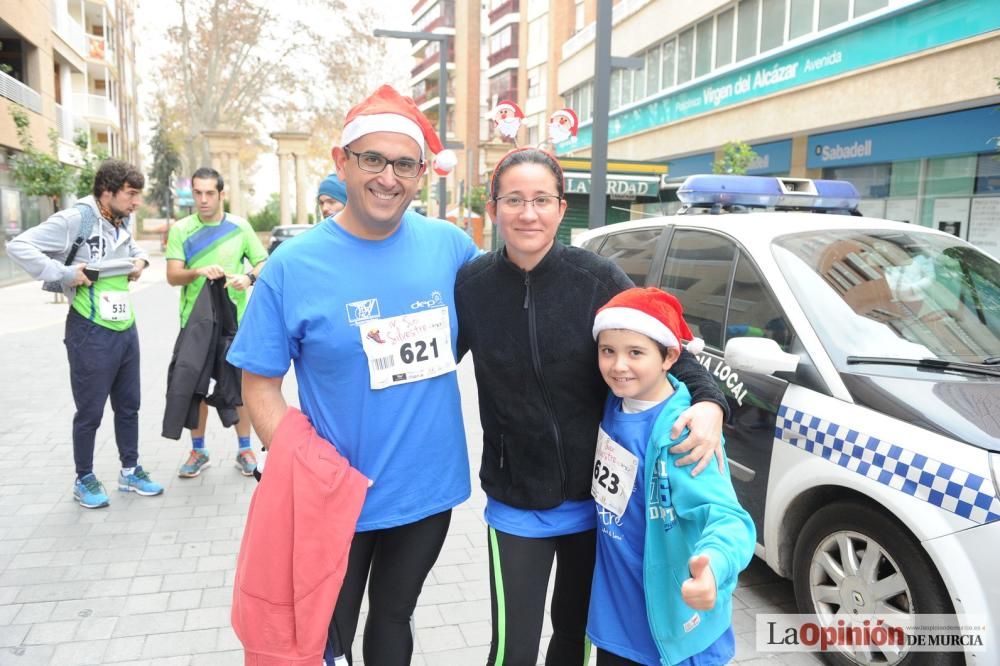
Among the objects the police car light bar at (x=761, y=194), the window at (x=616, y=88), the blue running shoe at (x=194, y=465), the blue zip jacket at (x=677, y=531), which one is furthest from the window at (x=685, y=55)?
the blue zip jacket at (x=677, y=531)

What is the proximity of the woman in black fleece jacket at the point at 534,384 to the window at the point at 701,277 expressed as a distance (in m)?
1.67

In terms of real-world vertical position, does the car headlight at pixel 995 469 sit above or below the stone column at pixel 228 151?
below

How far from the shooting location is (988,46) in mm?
11609

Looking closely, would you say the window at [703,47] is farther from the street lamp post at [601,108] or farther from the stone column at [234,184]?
the stone column at [234,184]

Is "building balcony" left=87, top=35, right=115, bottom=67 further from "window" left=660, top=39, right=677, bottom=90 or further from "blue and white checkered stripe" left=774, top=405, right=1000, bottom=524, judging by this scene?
"blue and white checkered stripe" left=774, top=405, right=1000, bottom=524

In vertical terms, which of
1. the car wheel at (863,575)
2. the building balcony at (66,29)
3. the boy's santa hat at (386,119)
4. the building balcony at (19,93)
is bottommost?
the car wheel at (863,575)

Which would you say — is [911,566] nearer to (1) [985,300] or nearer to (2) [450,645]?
(1) [985,300]

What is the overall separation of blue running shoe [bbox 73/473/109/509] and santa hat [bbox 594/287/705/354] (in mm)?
3935

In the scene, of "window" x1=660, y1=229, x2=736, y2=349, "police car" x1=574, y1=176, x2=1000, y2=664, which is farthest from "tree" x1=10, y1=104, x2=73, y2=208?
"police car" x1=574, y1=176, x2=1000, y2=664

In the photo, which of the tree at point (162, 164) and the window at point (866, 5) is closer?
the window at point (866, 5)

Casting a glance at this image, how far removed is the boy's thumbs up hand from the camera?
1.65 m

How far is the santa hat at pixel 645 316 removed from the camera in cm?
204

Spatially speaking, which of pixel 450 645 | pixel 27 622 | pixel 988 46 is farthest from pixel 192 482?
pixel 988 46

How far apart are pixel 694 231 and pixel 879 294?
113 centimetres
